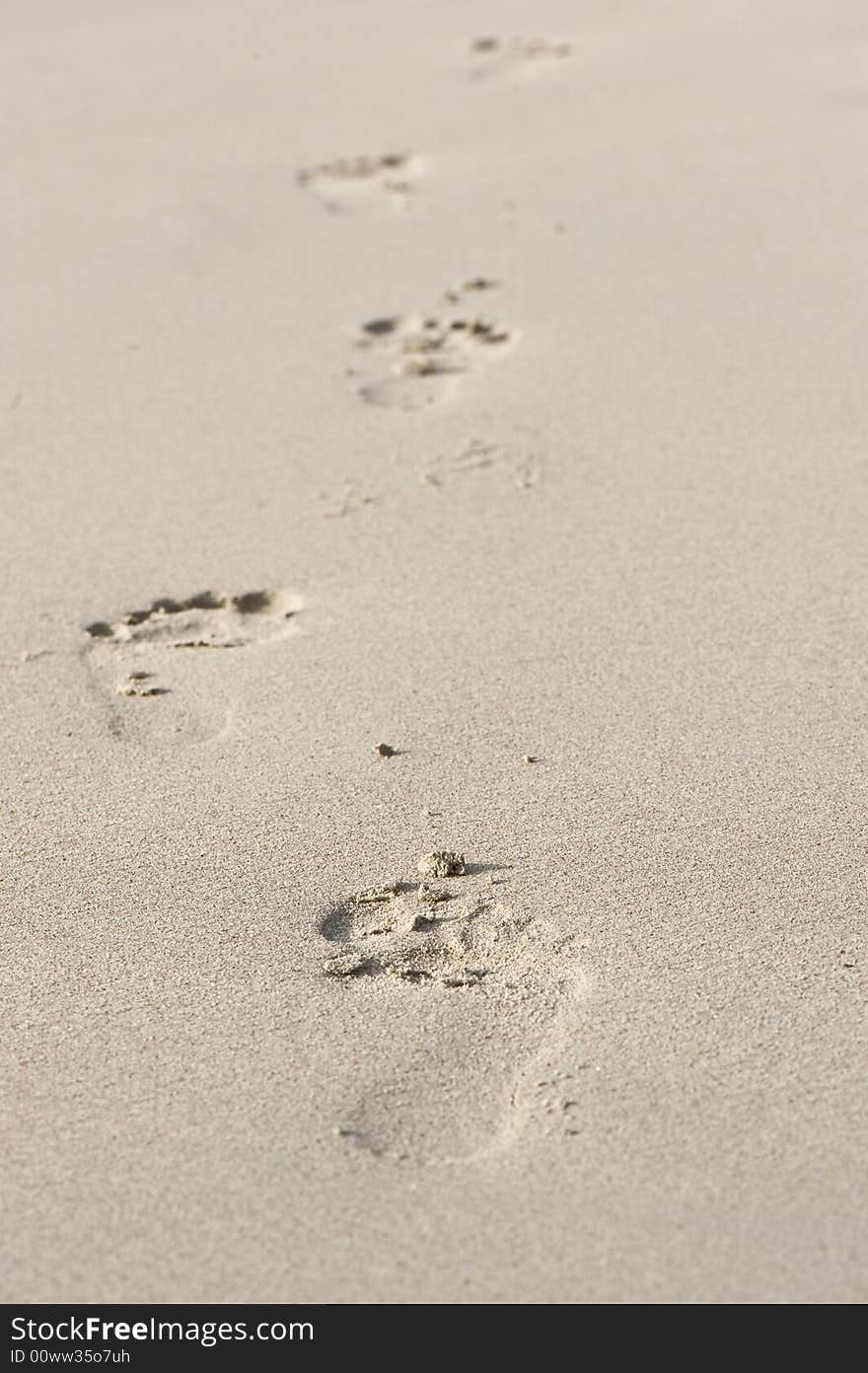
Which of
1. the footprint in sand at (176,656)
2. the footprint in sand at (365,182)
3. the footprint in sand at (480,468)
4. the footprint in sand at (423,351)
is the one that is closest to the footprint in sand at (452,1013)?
the footprint in sand at (176,656)

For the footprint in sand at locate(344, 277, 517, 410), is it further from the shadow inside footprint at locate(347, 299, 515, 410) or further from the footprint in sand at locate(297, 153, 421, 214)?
the footprint in sand at locate(297, 153, 421, 214)

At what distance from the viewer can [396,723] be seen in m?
2.02

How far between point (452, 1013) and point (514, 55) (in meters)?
3.32

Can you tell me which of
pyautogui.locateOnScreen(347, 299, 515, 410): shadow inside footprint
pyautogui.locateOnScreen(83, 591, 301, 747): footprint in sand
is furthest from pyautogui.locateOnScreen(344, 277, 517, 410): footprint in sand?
pyautogui.locateOnScreen(83, 591, 301, 747): footprint in sand

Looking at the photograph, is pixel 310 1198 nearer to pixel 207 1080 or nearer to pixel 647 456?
pixel 207 1080

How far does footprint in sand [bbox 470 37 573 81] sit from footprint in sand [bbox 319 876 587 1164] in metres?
3.01

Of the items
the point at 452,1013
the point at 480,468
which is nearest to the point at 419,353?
the point at 480,468

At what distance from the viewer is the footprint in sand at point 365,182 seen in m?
3.52

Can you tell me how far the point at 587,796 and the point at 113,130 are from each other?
2743 millimetres

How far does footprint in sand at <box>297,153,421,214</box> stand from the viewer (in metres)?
3.52

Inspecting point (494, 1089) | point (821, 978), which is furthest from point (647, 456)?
point (494, 1089)

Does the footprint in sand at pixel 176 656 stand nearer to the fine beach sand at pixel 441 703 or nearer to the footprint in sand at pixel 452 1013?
the fine beach sand at pixel 441 703

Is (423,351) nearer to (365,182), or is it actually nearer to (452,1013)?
(365,182)

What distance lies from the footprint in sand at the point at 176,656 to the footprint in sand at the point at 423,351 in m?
0.66
